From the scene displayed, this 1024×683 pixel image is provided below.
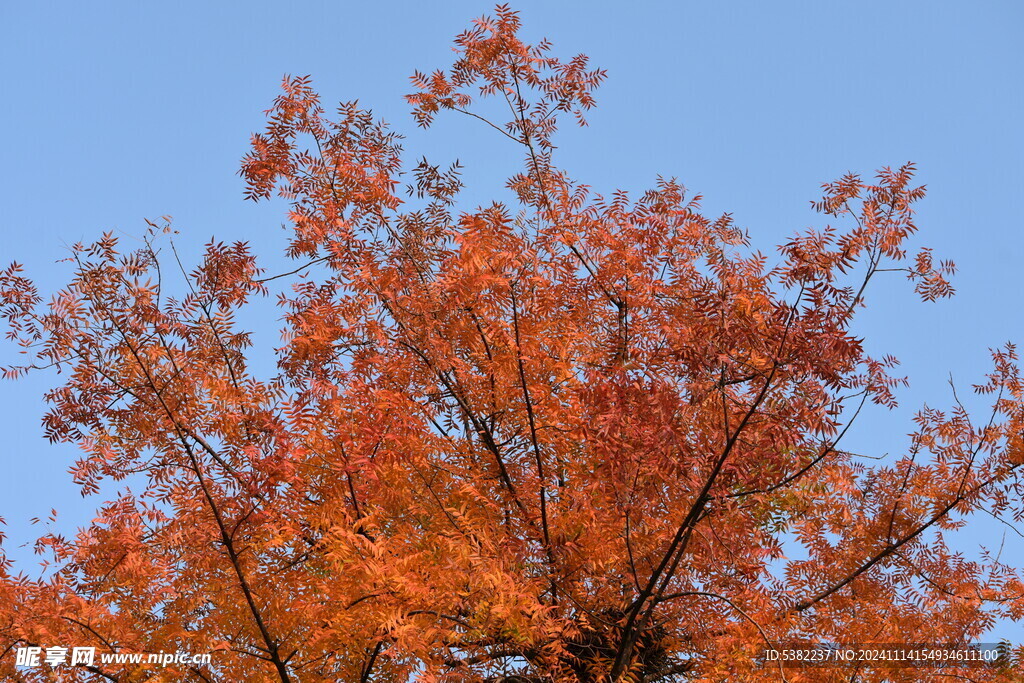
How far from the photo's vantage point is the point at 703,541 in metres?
6.32

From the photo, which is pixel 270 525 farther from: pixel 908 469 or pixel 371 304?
pixel 908 469

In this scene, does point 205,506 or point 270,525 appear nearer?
point 270,525

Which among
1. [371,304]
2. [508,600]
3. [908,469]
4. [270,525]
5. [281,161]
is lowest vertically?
[508,600]

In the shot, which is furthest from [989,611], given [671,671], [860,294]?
[860,294]

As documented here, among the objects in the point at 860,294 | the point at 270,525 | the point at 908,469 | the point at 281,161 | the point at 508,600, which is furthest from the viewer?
the point at 281,161

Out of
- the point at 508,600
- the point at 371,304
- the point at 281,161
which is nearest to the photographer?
the point at 508,600

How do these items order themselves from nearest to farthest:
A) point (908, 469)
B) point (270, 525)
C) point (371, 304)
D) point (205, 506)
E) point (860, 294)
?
point (860, 294), point (270, 525), point (205, 506), point (371, 304), point (908, 469)

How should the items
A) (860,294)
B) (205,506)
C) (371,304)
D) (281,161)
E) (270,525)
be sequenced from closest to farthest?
(860,294) → (270,525) → (205,506) → (371,304) → (281,161)

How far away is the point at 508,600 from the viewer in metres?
5.91

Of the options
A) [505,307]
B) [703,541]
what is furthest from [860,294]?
[505,307]

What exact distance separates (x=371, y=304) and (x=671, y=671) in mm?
3999

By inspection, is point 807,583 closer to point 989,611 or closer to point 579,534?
point 989,611

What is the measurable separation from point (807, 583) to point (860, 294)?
3.83m

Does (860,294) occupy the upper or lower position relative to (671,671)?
upper
